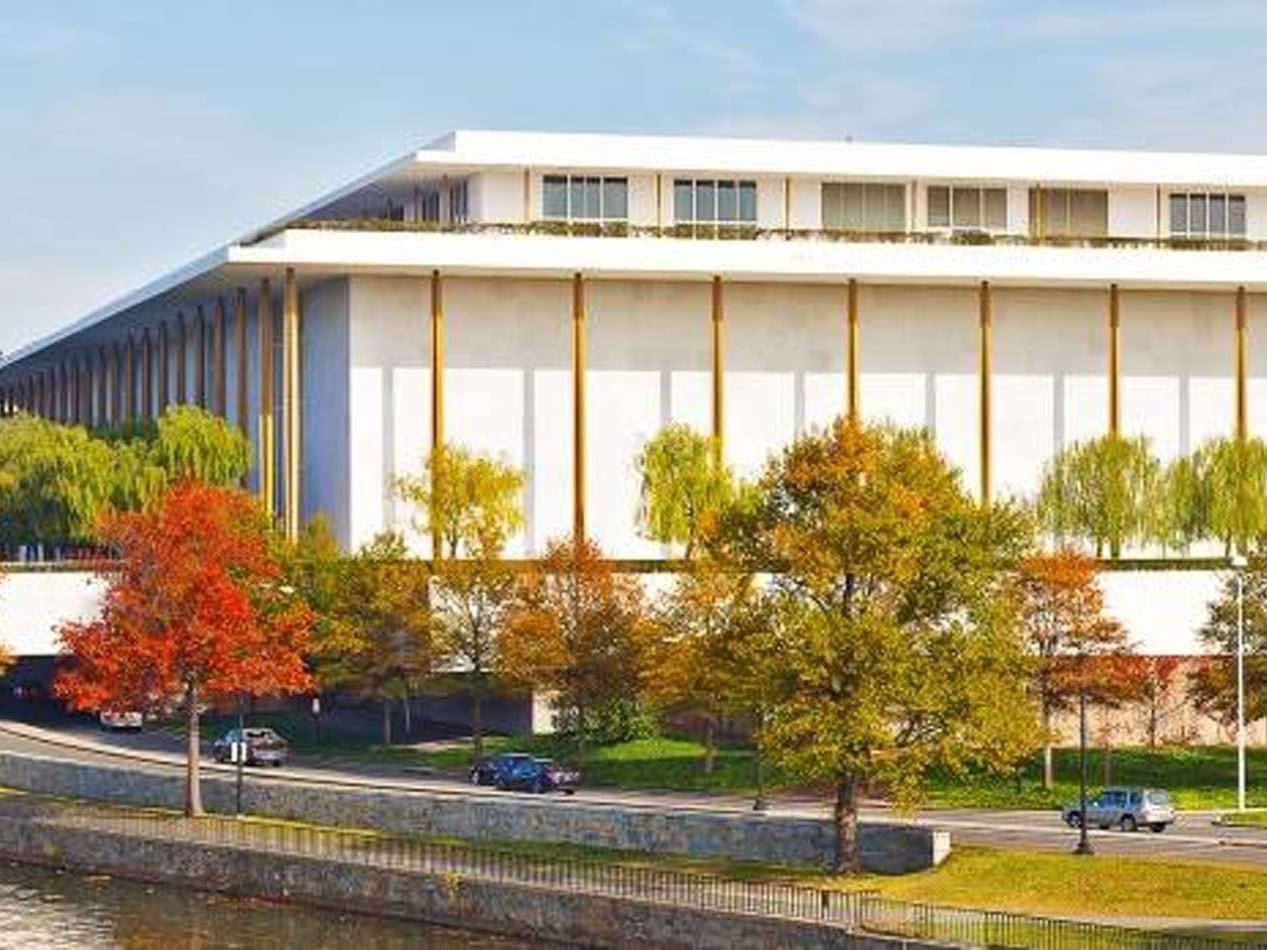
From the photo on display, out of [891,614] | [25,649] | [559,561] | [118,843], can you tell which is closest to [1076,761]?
[559,561]

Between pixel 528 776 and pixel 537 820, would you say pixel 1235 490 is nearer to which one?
pixel 528 776

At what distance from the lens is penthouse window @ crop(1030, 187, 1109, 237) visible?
12544cm

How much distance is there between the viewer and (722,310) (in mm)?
116625

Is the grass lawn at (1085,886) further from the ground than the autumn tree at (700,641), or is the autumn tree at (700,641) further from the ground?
the autumn tree at (700,641)

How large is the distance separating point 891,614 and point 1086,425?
5460cm

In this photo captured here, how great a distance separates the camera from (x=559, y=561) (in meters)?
95.1

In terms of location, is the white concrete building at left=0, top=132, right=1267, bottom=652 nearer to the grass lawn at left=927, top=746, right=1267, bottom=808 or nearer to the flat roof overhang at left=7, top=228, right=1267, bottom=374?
the flat roof overhang at left=7, top=228, right=1267, bottom=374

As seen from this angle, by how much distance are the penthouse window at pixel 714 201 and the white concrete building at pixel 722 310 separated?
0.38ft

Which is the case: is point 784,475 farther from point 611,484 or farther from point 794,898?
point 611,484

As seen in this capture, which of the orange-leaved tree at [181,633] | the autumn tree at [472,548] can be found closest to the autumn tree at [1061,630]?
the autumn tree at [472,548]

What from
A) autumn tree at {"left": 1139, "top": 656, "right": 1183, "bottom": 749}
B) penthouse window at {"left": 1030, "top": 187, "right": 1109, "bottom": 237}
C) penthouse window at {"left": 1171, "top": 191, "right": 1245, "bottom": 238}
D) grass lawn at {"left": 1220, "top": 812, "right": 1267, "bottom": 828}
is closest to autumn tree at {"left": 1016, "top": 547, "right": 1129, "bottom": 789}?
grass lawn at {"left": 1220, "top": 812, "right": 1267, "bottom": 828}

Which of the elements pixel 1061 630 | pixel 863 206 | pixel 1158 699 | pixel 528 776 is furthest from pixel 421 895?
pixel 863 206

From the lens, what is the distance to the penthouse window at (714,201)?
399 feet

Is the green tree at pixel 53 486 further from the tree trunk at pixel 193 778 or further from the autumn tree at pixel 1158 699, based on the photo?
the autumn tree at pixel 1158 699
